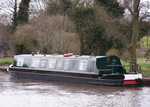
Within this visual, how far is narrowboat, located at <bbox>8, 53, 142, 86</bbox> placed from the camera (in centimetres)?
1445

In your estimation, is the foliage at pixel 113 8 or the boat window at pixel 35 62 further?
the foliage at pixel 113 8

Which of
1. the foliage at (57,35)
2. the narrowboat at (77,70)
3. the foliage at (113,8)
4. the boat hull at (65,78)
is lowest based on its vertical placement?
the boat hull at (65,78)

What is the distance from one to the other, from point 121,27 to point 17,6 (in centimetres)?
2885

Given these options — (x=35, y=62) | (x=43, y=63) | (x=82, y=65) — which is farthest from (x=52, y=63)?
(x=82, y=65)

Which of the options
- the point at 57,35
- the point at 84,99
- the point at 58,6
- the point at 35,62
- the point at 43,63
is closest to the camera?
the point at 84,99

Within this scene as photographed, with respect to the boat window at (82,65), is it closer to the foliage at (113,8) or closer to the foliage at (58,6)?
the foliage at (113,8)

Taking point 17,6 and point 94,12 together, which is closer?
point 94,12

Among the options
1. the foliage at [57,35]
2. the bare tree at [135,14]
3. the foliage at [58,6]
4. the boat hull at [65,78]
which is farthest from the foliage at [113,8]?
the boat hull at [65,78]

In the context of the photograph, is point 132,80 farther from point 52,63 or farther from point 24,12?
point 24,12

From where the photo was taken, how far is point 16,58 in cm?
2027

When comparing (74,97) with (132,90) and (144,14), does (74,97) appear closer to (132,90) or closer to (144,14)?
(132,90)

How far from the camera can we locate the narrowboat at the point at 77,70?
14453mm

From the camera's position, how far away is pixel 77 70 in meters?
16.4

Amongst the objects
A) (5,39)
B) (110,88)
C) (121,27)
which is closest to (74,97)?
(110,88)
